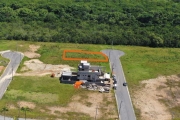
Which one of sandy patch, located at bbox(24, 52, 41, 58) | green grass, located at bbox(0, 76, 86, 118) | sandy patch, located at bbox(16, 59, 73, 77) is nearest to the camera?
green grass, located at bbox(0, 76, 86, 118)

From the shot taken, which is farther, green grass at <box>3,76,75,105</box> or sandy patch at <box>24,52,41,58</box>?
sandy patch at <box>24,52,41,58</box>

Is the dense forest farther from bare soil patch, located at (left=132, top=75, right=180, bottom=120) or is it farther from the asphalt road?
bare soil patch, located at (left=132, top=75, right=180, bottom=120)

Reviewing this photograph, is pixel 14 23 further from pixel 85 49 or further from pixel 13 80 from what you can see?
pixel 13 80

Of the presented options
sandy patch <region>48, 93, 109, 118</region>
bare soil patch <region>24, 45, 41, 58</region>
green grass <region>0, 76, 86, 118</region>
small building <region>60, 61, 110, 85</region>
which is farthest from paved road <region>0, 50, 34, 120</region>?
small building <region>60, 61, 110, 85</region>

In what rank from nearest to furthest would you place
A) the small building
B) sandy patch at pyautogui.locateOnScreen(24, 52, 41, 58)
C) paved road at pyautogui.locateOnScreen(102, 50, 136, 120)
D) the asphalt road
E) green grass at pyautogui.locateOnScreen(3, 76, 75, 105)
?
paved road at pyautogui.locateOnScreen(102, 50, 136, 120)
green grass at pyautogui.locateOnScreen(3, 76, 75, 105)
the asphalt road
the small building
sandy patch at pyautogui.locateOnScreen(24, 52, 41, 58)

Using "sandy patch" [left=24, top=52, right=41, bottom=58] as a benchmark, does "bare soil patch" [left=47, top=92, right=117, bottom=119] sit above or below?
below

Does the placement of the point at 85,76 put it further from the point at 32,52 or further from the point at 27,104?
the point at 32,52

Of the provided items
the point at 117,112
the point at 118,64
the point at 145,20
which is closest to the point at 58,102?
the point at 117,112
